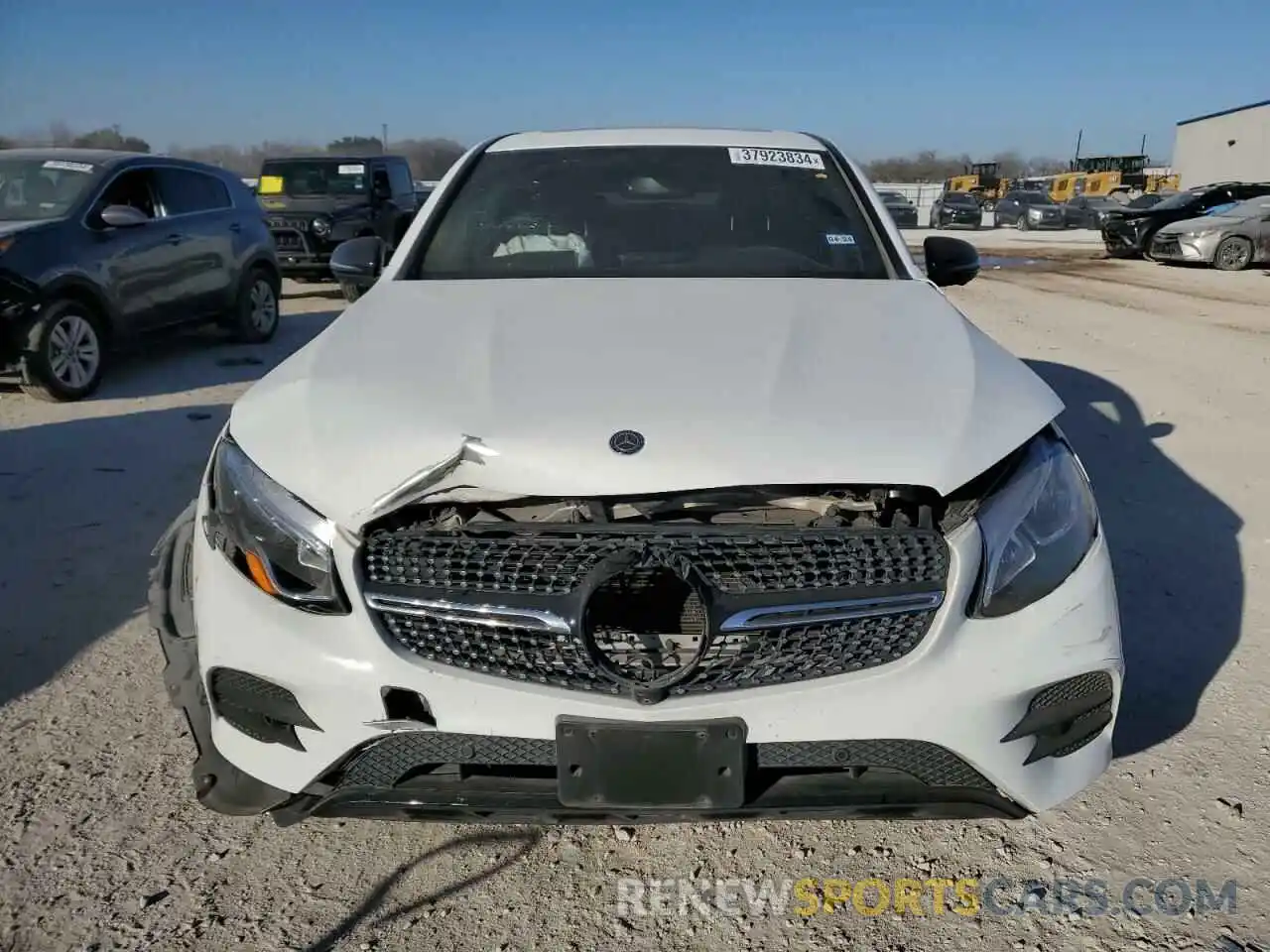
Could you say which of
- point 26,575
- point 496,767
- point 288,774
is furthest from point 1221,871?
point 26,575

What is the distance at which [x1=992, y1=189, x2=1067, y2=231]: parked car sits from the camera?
100 feet

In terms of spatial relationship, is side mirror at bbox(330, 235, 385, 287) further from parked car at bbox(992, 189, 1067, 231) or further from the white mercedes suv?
parked car at bbox(992, 189, 1067, 231)

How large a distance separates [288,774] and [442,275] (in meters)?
1.68

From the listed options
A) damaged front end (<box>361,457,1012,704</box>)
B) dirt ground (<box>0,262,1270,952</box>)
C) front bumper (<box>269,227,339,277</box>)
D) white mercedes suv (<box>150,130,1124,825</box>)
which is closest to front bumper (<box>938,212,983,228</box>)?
front bumper (<box>269,227,339,277</box>)

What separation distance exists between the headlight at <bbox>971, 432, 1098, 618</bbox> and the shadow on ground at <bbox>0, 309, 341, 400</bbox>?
5.35 metres

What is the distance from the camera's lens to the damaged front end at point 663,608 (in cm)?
176

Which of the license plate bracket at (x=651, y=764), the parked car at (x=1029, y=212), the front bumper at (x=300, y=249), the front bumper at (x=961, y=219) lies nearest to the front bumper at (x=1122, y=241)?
the parked car at (x=1029, y=212)

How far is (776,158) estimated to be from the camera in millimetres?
3521

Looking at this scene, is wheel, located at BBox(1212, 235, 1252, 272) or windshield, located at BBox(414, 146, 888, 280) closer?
windshield, located at BBox(414, 146, 888, 280)

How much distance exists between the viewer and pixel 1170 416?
614cm

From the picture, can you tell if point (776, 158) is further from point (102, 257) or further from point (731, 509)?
point (102, 257)

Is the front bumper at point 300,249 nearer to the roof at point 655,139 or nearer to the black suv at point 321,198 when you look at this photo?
the black suv at point 321,198

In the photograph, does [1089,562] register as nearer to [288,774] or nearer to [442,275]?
[288,774]

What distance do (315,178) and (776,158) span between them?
11343 millimetres
